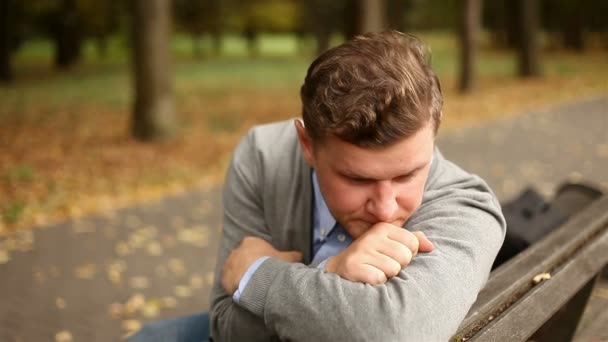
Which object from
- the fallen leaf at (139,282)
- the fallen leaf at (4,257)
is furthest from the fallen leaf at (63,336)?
the fallen leaf at (4,257)

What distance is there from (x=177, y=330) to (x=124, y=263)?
415 cm

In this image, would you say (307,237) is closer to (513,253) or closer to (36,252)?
(513,253)

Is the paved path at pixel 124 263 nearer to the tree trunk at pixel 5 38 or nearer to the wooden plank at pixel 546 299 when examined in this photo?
the wooden plank at pixel 546 299

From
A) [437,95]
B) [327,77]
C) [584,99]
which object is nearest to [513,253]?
[437,95]

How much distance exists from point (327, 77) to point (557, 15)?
46.0 meters

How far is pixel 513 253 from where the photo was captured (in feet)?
10.8


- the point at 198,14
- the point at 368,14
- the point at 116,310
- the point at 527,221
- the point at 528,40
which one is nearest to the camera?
the point at 527,221

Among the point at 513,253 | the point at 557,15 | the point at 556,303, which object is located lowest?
the point at 557,15

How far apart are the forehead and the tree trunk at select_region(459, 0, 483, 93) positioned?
718 inches

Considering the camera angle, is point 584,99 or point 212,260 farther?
point 584,99

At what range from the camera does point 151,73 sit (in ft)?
37.5

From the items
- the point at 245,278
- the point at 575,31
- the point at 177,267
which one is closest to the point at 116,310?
the point at 177,267

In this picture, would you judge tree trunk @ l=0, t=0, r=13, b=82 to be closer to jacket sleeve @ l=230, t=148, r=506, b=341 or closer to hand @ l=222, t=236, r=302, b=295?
hand @ l=222, t=236, r=302, b=295

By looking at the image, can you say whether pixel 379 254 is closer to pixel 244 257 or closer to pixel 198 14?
pixel 244 257
